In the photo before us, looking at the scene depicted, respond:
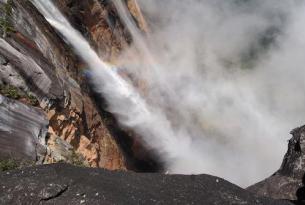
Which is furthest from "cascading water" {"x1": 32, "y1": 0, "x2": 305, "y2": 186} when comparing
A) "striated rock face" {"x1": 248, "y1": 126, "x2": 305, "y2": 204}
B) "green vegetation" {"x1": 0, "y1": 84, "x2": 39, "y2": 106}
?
"striated rock face" {"x1": 248, "y1": 126, "x2": 305, "y2": 204}

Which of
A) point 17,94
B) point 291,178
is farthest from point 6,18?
point 291,178

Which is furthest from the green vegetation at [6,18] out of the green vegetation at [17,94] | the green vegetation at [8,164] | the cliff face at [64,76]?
the green vegetation at [8,164]

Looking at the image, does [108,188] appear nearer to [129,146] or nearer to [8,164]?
[8,164]

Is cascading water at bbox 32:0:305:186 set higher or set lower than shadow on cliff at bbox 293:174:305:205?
higher

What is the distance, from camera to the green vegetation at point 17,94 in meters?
9.68

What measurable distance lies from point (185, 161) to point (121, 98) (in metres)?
6.46

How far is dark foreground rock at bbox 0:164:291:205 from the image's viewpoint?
20.0 ft

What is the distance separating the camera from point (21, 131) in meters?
Result: 9.26

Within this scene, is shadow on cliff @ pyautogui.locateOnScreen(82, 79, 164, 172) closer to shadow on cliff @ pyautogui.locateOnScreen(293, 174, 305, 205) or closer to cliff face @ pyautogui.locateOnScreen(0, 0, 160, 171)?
cliff face @ pyautogui.locateOnScreen(0, 0, 160, 171)

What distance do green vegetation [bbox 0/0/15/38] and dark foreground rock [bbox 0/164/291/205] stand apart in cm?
522

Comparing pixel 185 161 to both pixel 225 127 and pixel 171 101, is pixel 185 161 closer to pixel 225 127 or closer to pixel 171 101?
pixel 171 101

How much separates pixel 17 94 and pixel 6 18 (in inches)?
94.9

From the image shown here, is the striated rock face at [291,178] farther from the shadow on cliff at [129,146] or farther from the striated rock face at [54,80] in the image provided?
the shadow on cliff at [129,146]

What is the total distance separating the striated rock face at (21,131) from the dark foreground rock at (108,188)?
2116 millimetres
